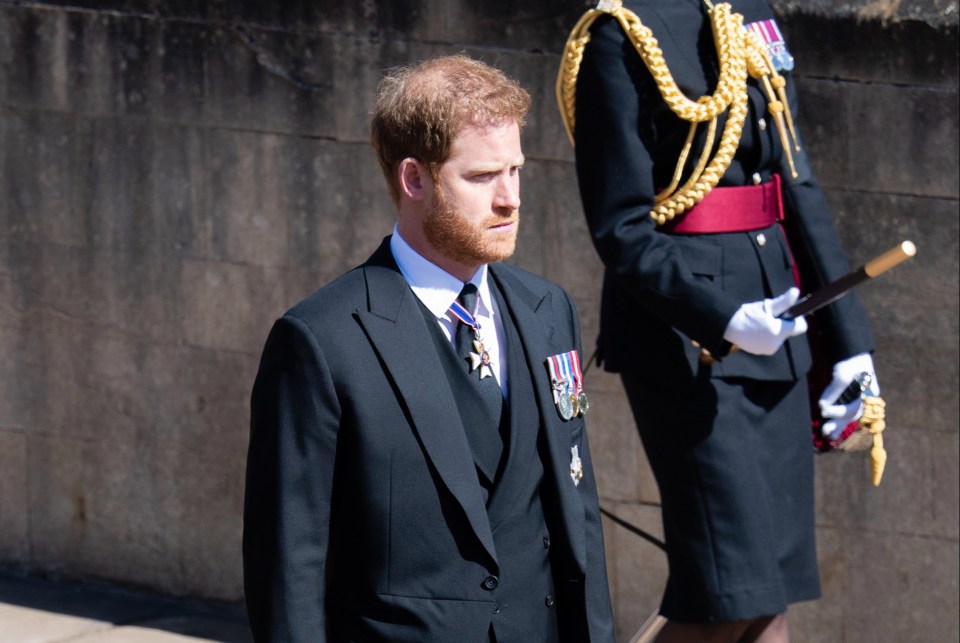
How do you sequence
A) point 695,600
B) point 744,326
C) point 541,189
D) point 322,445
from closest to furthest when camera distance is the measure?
1. point 322,445
2. point 744,326
3. point 695,600
4. point 541,189

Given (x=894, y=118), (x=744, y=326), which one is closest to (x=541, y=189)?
(x=894, y=118)

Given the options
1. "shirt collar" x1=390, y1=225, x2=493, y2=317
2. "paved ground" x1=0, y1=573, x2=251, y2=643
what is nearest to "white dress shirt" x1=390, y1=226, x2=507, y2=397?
"shirt collar" x1=390, y1=225, x2=493, y2=317

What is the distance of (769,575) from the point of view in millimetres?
3920

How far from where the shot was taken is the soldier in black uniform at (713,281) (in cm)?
376

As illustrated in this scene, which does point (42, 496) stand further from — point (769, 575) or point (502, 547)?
point (502, 547)

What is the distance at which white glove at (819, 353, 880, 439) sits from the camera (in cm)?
392

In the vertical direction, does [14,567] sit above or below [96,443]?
below

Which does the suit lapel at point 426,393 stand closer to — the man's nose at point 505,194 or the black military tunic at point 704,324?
the man's nose at point 505,194

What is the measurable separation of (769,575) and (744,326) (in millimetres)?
570

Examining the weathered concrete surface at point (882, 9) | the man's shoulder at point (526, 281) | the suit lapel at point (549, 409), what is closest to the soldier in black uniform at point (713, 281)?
the weathered concrete surface at point (882, 9)

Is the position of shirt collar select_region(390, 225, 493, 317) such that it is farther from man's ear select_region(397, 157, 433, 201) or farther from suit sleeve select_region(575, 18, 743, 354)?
suit sleeve select_region(575, 18, 743, 354)

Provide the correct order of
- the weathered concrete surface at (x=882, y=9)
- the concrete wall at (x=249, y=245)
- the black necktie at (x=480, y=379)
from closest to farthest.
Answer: the black necktie at (x=480, y=379) < the weathered concrete surface at (x=882, y=9) < the concrete wall at (x=249, y=245)

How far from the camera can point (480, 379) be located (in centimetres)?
273

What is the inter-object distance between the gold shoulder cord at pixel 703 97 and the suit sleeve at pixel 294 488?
1.38 meters
